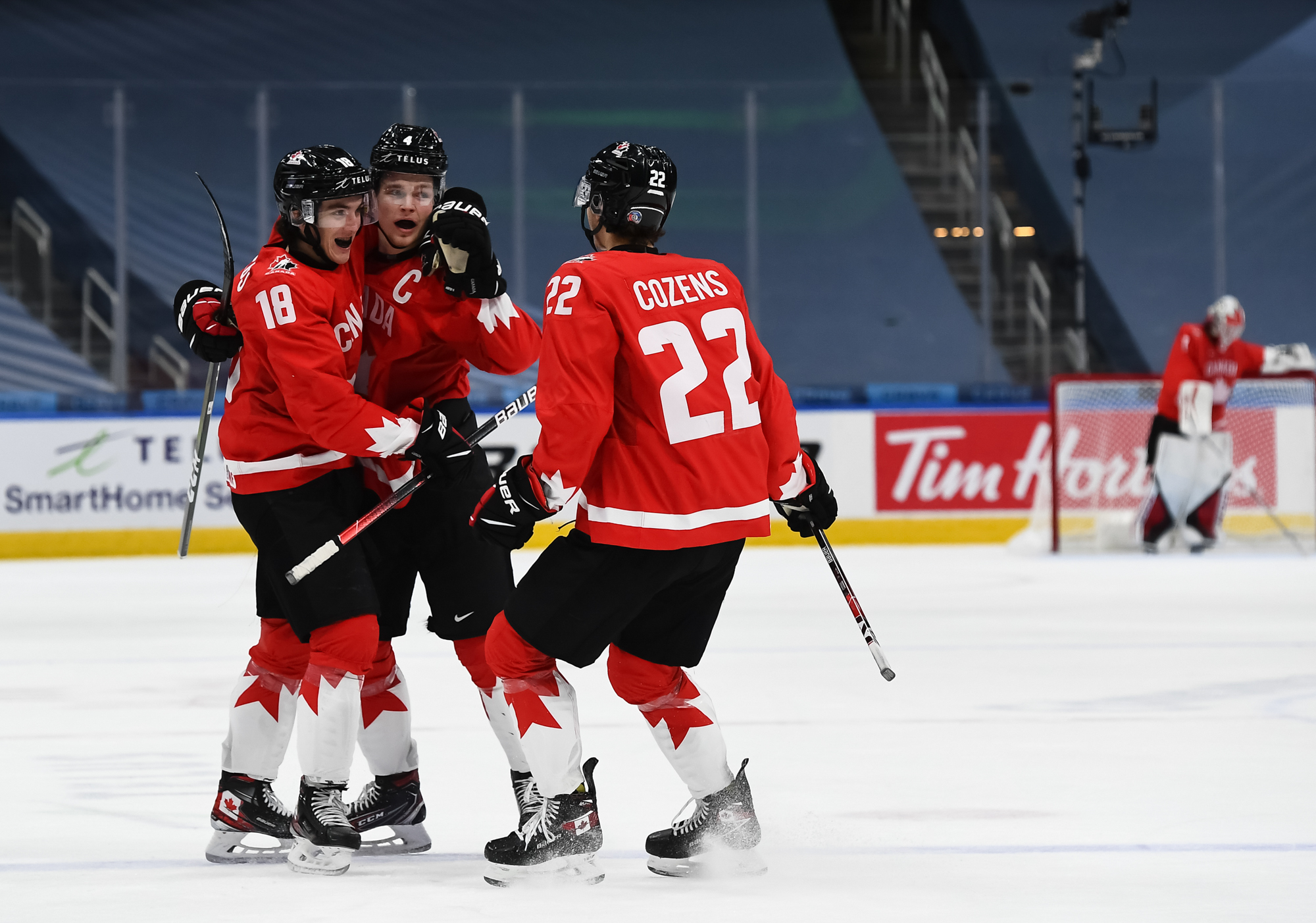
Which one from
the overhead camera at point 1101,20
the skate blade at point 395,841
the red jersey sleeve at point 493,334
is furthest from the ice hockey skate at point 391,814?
the overhead camera at point 1101,20

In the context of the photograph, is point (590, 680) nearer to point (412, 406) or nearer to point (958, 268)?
point (412, 406)

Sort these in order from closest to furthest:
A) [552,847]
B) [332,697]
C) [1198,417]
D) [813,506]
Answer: [552,847], [332,697], [813,506], [1198,417]

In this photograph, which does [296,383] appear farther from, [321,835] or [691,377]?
[321,835]

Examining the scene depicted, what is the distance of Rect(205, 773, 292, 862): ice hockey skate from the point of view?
8.80 ft

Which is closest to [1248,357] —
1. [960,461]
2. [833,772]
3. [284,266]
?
[960,461]

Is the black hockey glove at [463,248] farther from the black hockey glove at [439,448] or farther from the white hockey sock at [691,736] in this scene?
the white hockey sock at [691,736]

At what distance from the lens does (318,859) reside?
8.48ft

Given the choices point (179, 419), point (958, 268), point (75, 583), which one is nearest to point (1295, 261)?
point (958, 268)

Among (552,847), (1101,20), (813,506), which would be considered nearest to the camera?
(552,847)

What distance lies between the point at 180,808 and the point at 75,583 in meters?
4.88

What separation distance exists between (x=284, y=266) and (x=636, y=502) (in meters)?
0.76

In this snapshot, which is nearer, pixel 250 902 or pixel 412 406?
pixel 250 902

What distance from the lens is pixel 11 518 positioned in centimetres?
891

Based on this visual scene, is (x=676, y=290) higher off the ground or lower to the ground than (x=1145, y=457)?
higher
